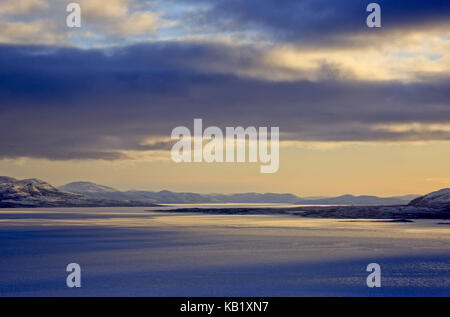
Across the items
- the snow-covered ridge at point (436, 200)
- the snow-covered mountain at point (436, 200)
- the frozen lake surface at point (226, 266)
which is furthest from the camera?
the snow-covered ridge at point (436, 200)

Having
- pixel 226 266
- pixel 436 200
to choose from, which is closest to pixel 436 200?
pixel 436 200

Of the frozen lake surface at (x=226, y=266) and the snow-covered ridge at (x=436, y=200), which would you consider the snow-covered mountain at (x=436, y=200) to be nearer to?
the snow-covered ridge at (x=436, y=200)

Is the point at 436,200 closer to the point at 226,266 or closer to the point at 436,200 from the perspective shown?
the point at 436,200

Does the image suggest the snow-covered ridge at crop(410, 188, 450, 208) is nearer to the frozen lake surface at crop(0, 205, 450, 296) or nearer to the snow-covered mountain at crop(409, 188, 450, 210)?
the snow-covered mountain at crop(409, 188, 450, 210)

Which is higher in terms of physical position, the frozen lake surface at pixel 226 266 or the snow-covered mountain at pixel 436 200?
the snow-covered mountain at pixel 436 200

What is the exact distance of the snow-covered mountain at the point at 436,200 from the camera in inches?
5025

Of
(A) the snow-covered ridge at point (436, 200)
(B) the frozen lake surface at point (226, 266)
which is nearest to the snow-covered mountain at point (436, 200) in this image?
(A) the snow-covered ridge at point (436, 200)

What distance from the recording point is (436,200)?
132875 mm

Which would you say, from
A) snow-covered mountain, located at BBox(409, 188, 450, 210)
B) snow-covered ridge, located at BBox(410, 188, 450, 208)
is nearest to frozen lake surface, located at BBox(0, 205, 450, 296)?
snow-covered mountain, located at BBox(409, 188, 450, 210)

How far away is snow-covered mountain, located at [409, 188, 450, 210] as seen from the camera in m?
128

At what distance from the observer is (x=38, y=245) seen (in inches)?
2280

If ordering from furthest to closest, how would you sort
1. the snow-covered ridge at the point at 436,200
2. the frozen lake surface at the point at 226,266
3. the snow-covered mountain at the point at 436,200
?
the snow-covered ridge at the point at 436,200 → the snow-covered mountain at the point at 436,200 → the frozen lake surface at the point at 226,266
